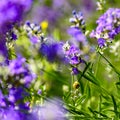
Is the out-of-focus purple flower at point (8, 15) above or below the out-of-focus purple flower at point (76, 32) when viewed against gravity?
below

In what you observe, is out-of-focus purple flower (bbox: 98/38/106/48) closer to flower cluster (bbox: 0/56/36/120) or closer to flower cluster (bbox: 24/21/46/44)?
flower cluster (bbox: 24/21/46/44)

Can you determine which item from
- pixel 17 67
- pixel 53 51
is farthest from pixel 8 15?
pixel 53 51

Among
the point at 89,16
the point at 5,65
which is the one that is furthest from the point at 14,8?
the point at 89,16

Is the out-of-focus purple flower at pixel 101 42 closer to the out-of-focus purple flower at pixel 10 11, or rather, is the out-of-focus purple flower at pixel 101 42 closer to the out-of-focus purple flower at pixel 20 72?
the out-of-focus purple flower at pixel 10 11

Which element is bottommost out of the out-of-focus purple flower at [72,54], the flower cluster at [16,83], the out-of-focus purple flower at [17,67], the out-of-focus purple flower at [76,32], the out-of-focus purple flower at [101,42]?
the flower cluster at [16,83]

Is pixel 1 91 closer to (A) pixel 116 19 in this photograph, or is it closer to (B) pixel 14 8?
(B) pixel 14 8

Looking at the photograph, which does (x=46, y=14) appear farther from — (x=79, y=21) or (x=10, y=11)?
(x=10, y=11)

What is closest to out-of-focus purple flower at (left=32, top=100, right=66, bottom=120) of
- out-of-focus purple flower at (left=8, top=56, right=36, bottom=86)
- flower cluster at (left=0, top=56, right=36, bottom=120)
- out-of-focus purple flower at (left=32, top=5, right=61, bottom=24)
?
flower cluster at (left=0, top=56, right=36, bottom=120)

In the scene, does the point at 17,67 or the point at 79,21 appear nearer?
the point at 17,67

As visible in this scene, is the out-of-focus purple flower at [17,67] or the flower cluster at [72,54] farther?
the flower cluster at [72,54]

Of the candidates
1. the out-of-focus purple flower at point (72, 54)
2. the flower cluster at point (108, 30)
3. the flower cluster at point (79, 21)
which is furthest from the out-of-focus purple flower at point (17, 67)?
the flower cluster at point (79, 21)
